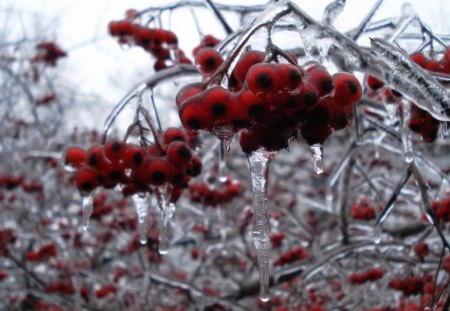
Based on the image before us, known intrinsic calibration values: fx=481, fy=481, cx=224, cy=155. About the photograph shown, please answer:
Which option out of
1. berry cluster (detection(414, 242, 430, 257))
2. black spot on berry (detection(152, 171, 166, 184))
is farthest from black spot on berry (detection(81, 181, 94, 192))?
berry cluster (detection(414, 242, 430, 257))

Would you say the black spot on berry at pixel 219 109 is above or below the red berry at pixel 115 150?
above

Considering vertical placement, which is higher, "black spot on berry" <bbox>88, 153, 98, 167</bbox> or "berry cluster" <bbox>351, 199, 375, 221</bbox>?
"black spot on berry" <bbox>88, 153, 98, 167</bbox>

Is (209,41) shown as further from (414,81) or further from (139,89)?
(414,81)

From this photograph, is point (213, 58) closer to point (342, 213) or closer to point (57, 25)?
point (342, 213)

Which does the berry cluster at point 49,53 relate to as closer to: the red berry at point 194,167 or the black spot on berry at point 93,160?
the black spot on berry at point 93,160

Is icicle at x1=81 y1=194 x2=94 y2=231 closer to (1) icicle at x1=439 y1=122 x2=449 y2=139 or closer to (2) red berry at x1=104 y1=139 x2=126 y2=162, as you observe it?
(2) red berry at x1=104 y1=139 x2=126 y2=162

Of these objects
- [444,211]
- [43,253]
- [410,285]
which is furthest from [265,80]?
[43,253]

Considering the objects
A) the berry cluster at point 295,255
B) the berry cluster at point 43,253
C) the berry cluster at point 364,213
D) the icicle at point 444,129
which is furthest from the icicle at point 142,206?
Answer: the berry cluster at point 43,253
